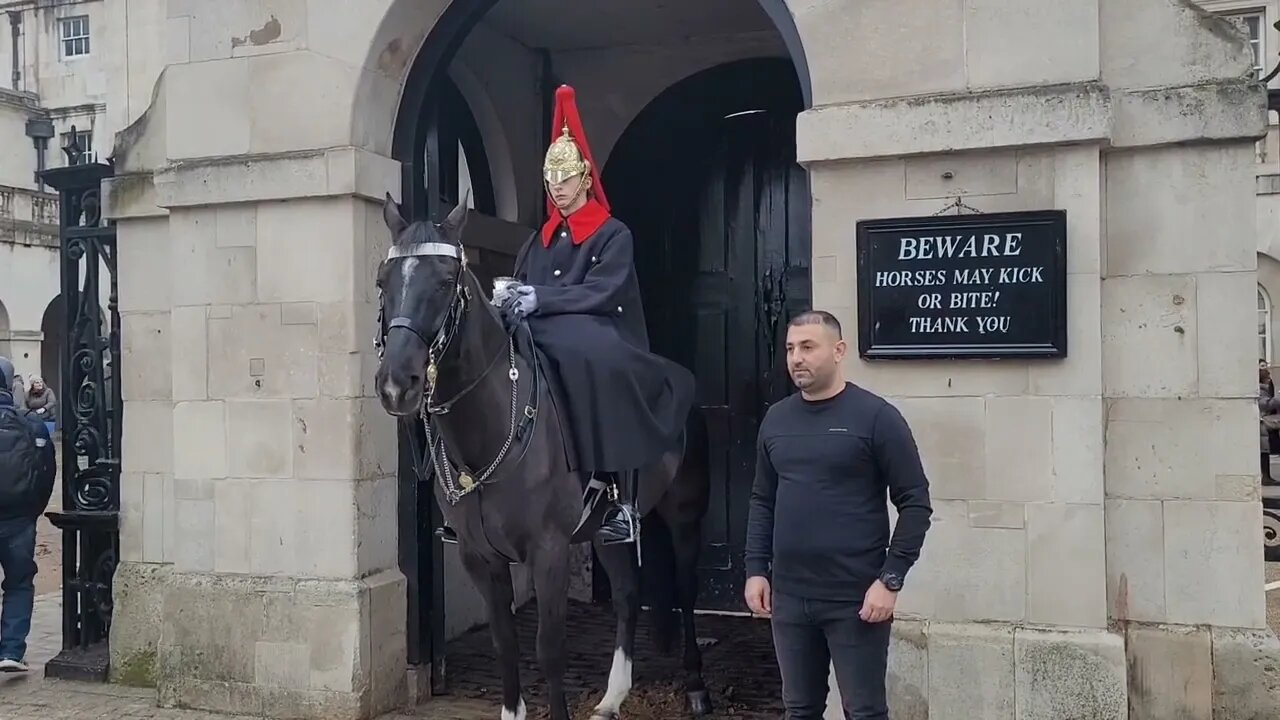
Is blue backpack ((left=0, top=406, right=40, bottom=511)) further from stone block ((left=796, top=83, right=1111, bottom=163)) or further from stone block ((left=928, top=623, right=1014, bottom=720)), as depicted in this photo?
stone block ((left=928, top=623, right=1014, bottom=720))

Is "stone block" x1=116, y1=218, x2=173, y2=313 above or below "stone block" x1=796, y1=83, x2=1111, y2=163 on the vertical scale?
below

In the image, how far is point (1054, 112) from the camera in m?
4.78

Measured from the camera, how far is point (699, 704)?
5.97m

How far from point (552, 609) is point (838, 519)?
62.8 inches

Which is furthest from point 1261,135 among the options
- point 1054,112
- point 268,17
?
point 268,17

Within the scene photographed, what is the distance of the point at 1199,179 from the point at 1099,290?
0.63 m

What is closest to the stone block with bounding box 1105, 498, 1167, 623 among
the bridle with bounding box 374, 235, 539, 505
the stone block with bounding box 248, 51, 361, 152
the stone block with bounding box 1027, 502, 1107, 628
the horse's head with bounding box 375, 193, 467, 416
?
the stone block with bounding box 1027, 502, 1107, 628

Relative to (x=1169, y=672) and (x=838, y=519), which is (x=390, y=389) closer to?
(x=838, y=519)

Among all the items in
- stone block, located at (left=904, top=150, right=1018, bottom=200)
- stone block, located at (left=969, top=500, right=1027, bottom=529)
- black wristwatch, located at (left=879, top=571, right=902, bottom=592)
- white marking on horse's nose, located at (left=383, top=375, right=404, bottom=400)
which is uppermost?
stone block, located at (left=904, top=150, right=1018, bottom=200)

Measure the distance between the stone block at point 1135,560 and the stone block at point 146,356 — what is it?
502cm

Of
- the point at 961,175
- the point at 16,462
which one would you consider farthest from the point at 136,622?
the point at 961,175

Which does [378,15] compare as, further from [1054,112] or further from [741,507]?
[741,507]

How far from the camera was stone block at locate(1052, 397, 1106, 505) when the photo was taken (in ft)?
15.7

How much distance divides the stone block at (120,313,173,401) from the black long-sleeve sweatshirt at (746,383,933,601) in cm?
427
